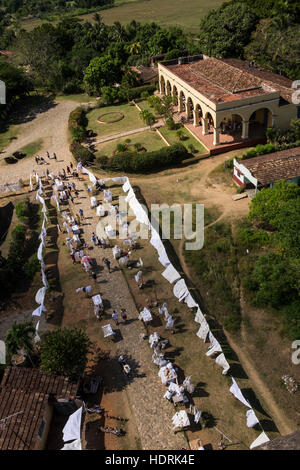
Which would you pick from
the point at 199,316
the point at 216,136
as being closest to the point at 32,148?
the point at 216,136

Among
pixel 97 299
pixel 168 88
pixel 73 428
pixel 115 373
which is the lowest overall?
pixel 115 373

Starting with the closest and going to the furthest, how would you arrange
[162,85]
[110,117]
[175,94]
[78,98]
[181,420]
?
[181,420], [175,94], [110,117], [162,85], [78,98]

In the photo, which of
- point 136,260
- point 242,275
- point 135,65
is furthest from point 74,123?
point 242,275

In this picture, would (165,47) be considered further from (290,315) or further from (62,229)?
(290,315)

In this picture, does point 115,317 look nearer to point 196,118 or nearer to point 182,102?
point 196,118

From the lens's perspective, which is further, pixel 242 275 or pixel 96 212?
pixel 96 212

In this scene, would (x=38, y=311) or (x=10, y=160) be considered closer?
(x=38, y=311)

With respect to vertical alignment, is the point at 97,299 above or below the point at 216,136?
below
